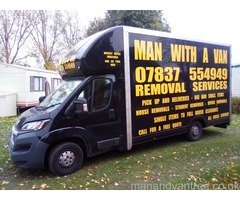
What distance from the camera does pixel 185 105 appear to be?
684 centimetres

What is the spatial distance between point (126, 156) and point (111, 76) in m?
2.12

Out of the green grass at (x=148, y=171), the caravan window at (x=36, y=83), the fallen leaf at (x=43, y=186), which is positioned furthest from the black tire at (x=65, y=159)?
the caravan window at (x=36, y=83)

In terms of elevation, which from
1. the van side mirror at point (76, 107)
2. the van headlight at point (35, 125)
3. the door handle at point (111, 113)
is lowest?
the van headlight at point (35, 125)

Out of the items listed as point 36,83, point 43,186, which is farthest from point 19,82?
point 43,186

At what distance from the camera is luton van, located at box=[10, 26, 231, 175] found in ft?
15.3

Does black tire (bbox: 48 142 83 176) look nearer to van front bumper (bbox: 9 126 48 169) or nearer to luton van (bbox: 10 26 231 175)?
luton van (bbox: 10 26 231 175)

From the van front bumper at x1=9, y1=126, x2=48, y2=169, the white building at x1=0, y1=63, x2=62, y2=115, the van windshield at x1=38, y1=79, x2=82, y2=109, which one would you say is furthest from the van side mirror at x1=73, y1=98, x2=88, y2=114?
the white building at x1=0, y1=63, x2=62, y2=115

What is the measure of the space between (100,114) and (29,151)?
1.67 m

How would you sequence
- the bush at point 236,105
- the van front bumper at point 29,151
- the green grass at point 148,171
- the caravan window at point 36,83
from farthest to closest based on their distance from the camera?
the caravan window at point 36,83 < the bush at point 236,105 < the van front bumper at point 29,151 < the green grass at point 148,171

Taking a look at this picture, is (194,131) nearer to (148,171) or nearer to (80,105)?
(148,171)

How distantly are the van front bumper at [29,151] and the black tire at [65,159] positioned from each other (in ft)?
0.71

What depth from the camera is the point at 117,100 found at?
5.54 m

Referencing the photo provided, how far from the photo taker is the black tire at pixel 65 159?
466cm

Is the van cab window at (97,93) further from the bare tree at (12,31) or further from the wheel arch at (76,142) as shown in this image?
the bare tree at (12,31)
